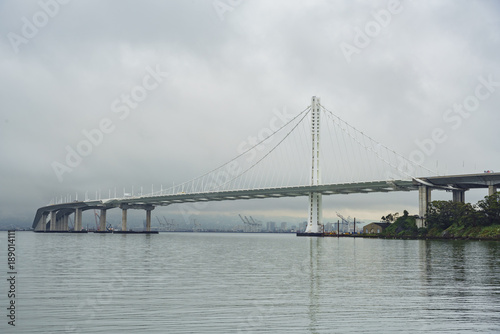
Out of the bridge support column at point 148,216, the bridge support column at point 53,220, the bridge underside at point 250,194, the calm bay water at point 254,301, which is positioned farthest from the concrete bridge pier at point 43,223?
the calm bay water at point 254,301

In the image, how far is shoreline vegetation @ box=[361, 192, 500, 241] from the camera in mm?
90031

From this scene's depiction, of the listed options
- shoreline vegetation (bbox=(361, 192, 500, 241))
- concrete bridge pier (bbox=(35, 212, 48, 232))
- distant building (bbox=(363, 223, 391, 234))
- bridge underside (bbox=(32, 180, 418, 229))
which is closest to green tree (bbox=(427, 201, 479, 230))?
shoreline vegetation (bbox=(361, 192, 500, 241))

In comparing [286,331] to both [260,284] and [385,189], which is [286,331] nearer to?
[260,284]

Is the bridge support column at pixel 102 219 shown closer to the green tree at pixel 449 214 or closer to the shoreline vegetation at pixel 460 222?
the shoreline vegetation at pixel 460 222

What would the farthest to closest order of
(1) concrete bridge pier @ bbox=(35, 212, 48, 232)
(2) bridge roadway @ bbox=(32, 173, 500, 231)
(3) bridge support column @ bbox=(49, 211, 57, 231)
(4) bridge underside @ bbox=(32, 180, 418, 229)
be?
(1) concrete bridge pier @ bbox=(35, 212, 48, 232) → (3) bridge support column @ bbox=(49, 211, 57, 231) → (4) bridge underside @ bbox=(32, 180, 418, 229) → (2) bridge roadway @ bbox=(32, 173, 500, 231)

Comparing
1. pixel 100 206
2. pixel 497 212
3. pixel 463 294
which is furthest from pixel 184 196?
pixel 463 294

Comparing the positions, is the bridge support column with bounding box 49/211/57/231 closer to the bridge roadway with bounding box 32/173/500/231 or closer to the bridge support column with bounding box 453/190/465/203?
the bridge roadway with bounding box 32/173/500/231

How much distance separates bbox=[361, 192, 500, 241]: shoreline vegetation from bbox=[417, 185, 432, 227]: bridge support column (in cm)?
124

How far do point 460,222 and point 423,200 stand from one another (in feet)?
34.0

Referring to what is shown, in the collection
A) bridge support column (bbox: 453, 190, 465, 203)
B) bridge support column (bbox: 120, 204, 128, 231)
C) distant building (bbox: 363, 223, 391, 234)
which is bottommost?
distant building (bbox: 363, 223, 391, 234)

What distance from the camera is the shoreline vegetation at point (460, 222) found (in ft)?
295

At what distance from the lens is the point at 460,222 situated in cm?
9644

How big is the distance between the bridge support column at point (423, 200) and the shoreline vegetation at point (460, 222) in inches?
48.9

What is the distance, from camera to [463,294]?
67.7 ft
